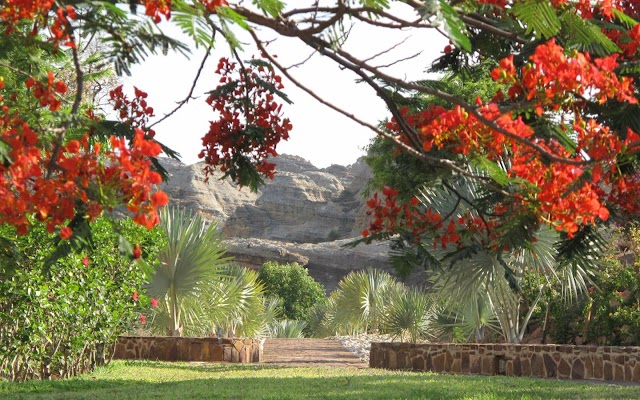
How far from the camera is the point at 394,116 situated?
15.8ft

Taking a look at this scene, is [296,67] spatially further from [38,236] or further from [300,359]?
[300,359]

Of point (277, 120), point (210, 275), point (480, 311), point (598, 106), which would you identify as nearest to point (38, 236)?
point (277, 120)

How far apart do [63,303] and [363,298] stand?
14.7m

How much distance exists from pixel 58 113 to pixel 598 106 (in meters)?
3.44

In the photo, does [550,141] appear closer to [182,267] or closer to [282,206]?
[182,267]

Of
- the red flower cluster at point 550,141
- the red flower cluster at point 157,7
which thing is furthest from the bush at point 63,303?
the red flower cluster at point 550,141

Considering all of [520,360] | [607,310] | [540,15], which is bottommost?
[520,360]

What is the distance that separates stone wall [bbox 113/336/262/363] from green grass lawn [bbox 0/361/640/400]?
10.1 ft

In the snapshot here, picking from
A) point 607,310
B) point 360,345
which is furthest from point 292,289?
point 607,310

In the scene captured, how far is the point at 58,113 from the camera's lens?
3.33 meters

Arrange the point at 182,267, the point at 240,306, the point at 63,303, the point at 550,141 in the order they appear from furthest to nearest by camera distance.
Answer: the point at 240,306 < the point at 182,267 < the point at 63,303 < the point at 550,141

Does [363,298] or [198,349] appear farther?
[363,298]

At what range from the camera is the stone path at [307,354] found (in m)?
14.5

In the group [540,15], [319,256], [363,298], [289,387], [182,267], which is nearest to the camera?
[540,15]
